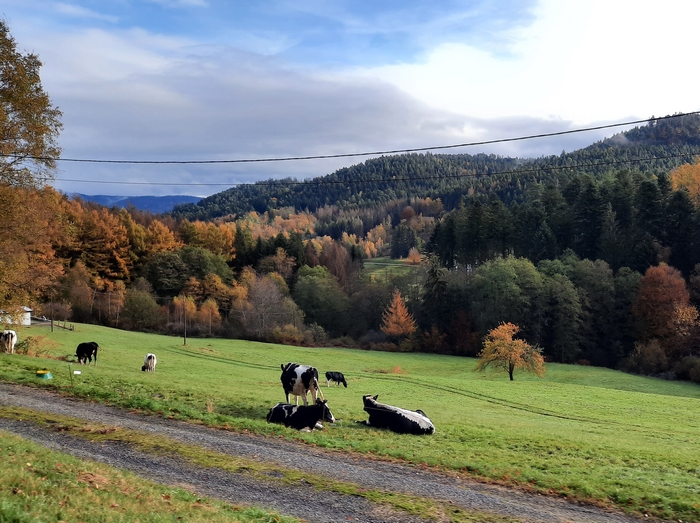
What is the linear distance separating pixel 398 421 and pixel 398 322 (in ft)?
216

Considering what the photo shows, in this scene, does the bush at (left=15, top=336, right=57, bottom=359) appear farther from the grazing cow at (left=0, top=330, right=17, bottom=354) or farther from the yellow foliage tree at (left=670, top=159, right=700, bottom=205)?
the yellow foliage tree at (left=670, top=159, right=700, bottom=205)

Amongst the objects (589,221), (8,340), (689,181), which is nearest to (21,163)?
(8,340)

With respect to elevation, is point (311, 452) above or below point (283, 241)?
below

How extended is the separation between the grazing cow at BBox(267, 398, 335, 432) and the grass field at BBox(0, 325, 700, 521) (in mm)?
533

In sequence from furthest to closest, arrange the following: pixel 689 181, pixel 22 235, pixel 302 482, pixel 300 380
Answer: pixel 689 181, pixel 22 235, pixel 300 380, pixel 302 482

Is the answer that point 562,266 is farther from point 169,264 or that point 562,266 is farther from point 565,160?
point 565,160

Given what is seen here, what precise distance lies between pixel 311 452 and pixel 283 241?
93673 mm

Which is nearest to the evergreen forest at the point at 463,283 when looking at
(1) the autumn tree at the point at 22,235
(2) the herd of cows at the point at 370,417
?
(1) the autumn tree at the point at 22,235

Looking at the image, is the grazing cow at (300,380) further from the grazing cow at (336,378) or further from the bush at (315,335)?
the bush at (315,335)

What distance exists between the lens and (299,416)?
18.2m

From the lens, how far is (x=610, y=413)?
108 ft

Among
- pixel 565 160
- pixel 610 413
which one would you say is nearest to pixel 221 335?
pixel 610 413

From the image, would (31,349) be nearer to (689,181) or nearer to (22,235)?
(22,235)

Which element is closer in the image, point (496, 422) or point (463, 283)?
point (496, 422)
